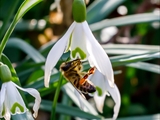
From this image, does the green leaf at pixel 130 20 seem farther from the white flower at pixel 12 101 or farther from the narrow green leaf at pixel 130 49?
the white flower at pixel 12 101

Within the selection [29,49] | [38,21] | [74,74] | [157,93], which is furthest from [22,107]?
[157,93]

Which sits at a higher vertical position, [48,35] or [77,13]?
[77,13]

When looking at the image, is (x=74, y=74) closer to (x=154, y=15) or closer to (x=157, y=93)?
(x=154, y=15)

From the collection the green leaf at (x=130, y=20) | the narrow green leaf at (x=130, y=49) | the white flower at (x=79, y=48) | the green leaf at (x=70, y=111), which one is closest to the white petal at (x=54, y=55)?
the white flower at (x=79, y=48)

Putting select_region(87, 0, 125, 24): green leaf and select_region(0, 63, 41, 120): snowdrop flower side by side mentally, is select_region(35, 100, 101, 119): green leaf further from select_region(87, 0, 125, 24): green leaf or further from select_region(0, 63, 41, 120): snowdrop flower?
select_region(87, 0, 125, 24): green leaf

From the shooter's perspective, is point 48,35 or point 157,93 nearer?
point 48,35

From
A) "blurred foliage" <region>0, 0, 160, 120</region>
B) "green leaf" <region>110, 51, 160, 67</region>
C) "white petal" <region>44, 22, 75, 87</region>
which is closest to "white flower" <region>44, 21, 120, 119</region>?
"white petal" <region>44, 22, 75, 87</region>

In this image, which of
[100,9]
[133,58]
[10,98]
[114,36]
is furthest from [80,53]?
[114,36]
